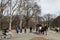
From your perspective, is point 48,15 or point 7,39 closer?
point 7,39

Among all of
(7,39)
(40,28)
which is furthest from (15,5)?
(7,39)

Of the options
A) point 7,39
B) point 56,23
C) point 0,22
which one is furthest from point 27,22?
point 7,39

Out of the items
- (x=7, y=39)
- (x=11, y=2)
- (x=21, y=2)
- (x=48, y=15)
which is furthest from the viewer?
(x=48, y=15)

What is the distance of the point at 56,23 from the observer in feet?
381

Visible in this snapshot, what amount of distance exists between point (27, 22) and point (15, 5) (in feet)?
118

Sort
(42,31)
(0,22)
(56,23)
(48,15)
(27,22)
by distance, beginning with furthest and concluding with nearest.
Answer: (48,15) < (56,23) < (27,22) < (0,22) < (42,31)

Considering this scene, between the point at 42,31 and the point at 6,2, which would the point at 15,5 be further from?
the point at 42,31

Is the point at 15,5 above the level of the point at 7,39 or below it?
above

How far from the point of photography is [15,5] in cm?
5491

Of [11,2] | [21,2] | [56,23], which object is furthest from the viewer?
[56,23]

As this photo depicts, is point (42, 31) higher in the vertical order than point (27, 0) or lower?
lower

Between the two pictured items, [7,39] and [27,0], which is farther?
[27,0]

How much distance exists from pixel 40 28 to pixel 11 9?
18869 millimetres

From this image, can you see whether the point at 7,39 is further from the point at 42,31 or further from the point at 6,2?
the point at 6,2
